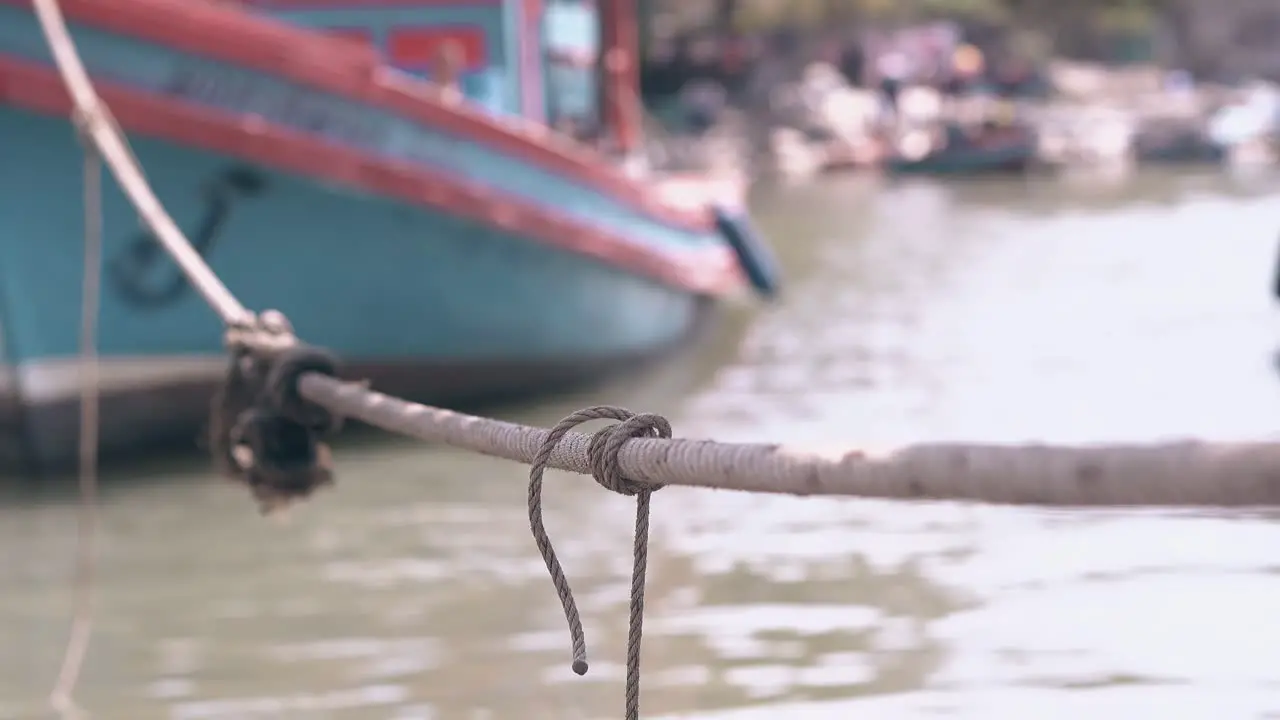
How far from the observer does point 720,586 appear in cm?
606

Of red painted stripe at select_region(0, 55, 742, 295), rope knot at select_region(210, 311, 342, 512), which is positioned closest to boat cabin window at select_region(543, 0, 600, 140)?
red painted stripe at select_region(0, 55, 742, 295)

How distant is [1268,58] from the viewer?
4750 centimetres

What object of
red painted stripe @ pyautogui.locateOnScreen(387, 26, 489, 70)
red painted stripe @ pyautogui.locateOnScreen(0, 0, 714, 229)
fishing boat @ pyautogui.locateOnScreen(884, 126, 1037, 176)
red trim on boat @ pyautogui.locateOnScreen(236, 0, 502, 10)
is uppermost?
fishing boat @ pyautogui.locateOnScreen(884, 126, 1037, 176)

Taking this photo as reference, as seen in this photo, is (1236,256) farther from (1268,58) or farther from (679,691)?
(1268,58)

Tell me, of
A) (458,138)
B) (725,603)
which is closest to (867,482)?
(725,603)

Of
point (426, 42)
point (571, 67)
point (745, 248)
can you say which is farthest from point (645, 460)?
point (745, 248)

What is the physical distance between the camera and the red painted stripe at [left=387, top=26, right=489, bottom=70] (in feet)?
31.7

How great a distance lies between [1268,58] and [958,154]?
19.2 metres

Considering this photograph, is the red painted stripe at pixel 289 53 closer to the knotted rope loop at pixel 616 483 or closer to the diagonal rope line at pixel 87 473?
the diagonal rope line at pixel 87 473

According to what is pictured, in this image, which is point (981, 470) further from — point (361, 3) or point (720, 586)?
point (361, 3)

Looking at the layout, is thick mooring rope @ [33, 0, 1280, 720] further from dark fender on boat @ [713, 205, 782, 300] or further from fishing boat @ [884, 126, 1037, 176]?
fishing boat @ [884, 126, 1037, 176]

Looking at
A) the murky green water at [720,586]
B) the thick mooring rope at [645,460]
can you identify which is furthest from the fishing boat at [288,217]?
the thick mooring rope at [645,460]

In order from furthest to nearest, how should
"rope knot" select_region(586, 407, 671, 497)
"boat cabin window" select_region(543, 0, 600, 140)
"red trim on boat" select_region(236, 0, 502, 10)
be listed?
"boat cabin window" select_region(543, 0, 600, 140)
"red trim on boat" select_region(236, 0, 502, 10)
"rope knot" select_region(586, 407, 671, 497)

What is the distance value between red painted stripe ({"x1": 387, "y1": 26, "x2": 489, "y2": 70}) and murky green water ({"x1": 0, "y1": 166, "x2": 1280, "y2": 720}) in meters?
1.87
